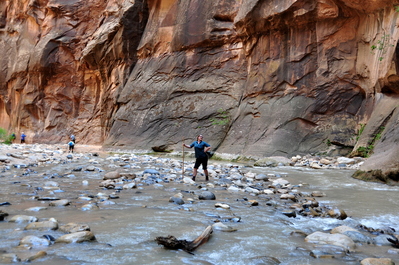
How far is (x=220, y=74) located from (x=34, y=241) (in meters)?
16.7

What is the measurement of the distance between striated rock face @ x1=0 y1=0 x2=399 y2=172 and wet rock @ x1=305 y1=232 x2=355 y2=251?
531 cm

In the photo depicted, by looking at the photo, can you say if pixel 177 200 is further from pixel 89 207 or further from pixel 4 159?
pixel 4 159

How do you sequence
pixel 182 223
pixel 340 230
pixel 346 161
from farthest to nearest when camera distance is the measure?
pixel 346 161 → pixel 182 223 → pixel 340 230

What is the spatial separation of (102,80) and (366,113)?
1992 centimetres

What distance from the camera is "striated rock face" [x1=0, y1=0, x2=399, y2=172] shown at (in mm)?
14102

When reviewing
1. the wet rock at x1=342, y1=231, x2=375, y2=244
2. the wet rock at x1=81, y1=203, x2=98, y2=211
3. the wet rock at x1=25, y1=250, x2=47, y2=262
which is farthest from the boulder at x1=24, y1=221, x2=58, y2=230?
the wet rock at x1=342, y1=231, x2=375, y2=244

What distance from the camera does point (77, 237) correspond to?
291 cm

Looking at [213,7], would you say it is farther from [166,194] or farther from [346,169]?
[166,194]

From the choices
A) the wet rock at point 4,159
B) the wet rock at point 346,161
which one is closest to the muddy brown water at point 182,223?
the wet rock at point 4,159

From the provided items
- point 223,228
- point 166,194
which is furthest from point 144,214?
point 166,194

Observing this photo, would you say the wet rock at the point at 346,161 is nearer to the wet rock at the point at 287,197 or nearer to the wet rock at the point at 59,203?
the wet rock at the point at 287,197

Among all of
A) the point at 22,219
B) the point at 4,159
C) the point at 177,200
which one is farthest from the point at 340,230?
the point at 4,159

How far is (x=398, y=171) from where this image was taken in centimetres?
690

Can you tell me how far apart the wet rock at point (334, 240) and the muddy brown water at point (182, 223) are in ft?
0.25
